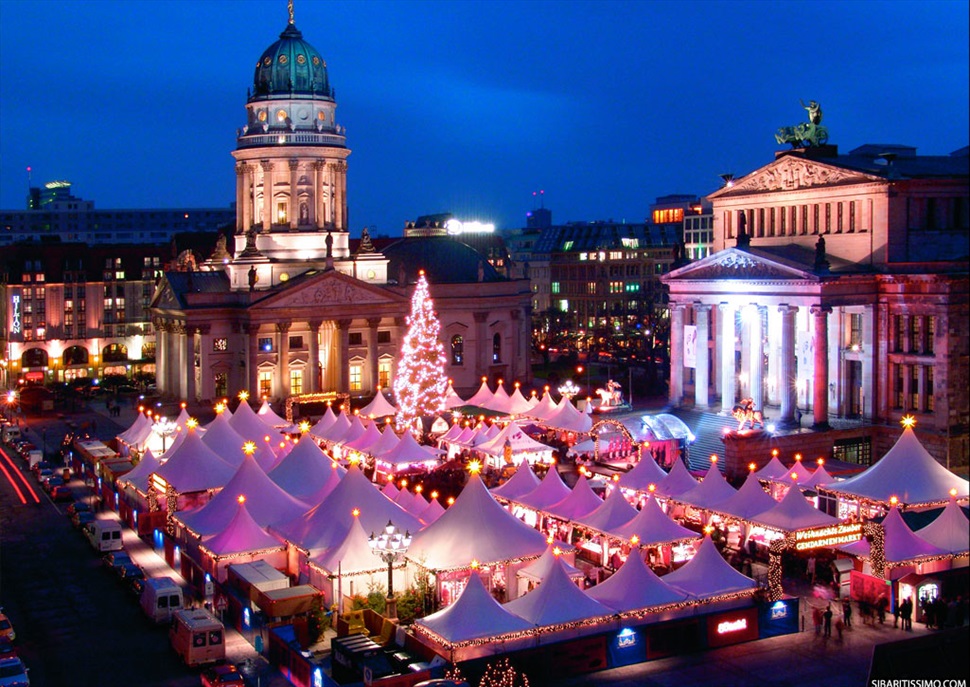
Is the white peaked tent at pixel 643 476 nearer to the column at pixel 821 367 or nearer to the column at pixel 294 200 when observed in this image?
the column at pixel 821 367

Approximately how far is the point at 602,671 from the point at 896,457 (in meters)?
16.7

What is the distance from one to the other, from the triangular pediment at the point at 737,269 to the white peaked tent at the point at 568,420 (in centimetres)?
1076

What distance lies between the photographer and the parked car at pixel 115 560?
4165cm

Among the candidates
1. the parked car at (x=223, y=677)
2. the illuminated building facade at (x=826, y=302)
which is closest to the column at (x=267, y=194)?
the illuminated building facade at (x=826, y=302)

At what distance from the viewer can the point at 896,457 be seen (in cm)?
4188

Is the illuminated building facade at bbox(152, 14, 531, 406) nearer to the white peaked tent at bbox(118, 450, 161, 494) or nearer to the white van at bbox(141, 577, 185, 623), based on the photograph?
the white peaked tent at bbox(118, 450, 161, 494)

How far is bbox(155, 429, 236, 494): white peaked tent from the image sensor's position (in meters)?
47.7

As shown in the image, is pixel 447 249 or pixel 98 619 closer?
pixel 98 619

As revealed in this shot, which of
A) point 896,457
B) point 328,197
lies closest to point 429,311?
point 328,197

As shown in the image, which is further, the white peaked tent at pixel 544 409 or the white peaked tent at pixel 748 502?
the white peaked tent at pixel 544 409

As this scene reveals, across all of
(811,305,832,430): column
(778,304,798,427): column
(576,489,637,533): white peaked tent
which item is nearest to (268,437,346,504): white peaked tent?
(576,489,637,533): white peaked tent

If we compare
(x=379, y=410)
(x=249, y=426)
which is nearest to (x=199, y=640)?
(x=249, y=426)

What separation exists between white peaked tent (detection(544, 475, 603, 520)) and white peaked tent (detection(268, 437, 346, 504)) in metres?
9.49

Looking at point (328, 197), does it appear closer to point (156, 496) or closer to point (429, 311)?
point (429, 311)
